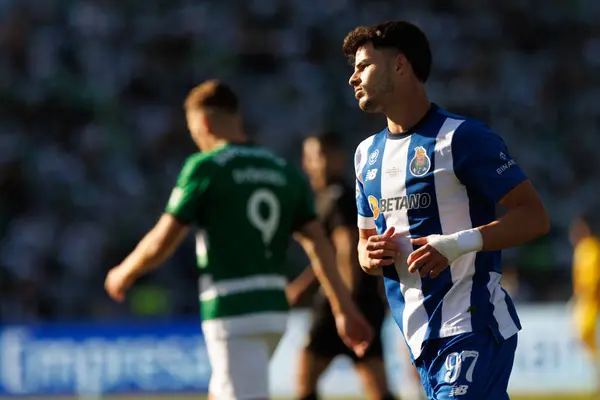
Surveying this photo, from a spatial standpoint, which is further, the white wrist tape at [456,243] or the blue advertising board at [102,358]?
the blue advertising board at [102,358]

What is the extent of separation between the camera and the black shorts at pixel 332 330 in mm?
9312

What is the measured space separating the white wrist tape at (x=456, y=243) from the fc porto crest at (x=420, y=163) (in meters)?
0.36

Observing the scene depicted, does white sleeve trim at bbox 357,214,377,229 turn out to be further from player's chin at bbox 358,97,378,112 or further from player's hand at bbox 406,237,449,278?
player's hand at bbox 406,237,449,278

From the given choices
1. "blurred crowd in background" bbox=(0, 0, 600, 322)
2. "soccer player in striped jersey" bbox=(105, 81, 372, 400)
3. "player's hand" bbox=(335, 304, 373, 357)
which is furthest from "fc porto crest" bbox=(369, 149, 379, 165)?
"blurred crowd in background" bbox=(0, 0, 600, 322)

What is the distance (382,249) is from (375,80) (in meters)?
0.74

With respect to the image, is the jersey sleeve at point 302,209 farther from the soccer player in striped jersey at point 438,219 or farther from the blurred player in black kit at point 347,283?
the blurred player in black kit at point 347,283

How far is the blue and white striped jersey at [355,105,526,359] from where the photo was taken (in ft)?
16.2

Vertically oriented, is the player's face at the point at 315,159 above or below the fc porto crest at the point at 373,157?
above

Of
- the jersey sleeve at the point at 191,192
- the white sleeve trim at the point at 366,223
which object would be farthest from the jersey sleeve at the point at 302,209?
the white sleeve trim at the point at 366,223

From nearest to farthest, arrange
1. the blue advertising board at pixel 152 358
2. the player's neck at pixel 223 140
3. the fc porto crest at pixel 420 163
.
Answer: the fc porto crest at pixel 420 163, the player's neck at pixel 223 140, the blue advertising board at pixel 152 358

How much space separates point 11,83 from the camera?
22.2 meters

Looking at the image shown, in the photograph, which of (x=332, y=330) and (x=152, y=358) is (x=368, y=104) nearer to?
(x=332, y=330)

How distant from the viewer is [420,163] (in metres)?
5.07

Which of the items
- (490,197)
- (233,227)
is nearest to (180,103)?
(233,227)
